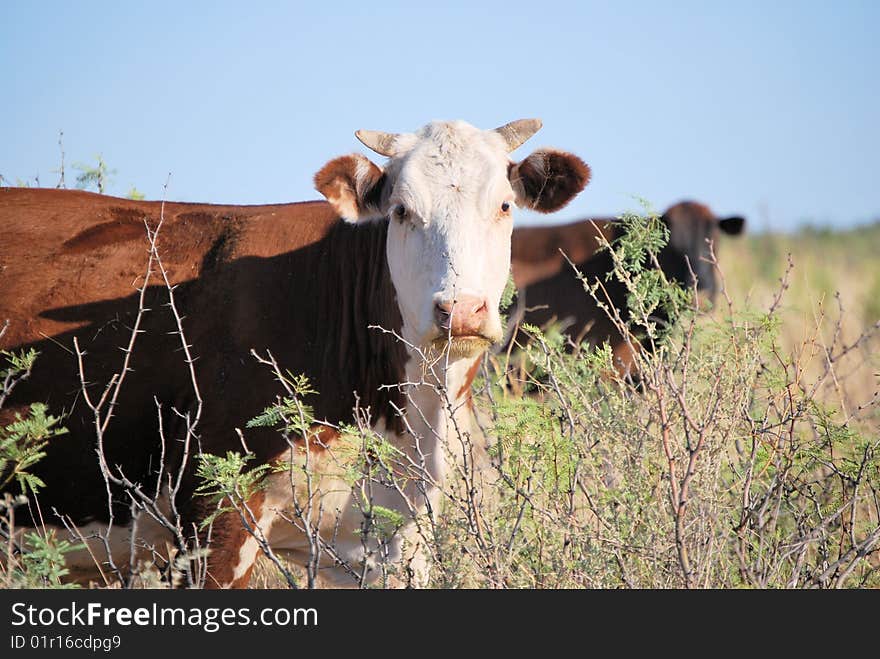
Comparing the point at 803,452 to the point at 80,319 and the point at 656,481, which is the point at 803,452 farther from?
the point at 80,319

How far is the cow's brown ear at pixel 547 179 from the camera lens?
216 inches

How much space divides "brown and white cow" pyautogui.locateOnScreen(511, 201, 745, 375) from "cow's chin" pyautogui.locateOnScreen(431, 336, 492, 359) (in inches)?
177

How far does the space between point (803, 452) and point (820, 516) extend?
0.27 m

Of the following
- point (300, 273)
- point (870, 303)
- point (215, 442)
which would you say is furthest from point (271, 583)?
point (870, 303)

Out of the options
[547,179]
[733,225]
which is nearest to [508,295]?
[547,179]

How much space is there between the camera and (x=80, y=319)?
17.2 ft

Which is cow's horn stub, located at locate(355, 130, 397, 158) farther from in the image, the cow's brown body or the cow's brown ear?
the cow's brown ear

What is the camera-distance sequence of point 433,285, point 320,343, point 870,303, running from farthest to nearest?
point 870,303 → point 320,343 → point 433,285

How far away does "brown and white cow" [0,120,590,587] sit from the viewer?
4.91m

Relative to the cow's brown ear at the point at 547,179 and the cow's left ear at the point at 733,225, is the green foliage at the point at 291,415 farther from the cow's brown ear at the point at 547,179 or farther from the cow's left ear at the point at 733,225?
the cow's left ear at the point at 733,225

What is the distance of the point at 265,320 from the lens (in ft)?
17.0

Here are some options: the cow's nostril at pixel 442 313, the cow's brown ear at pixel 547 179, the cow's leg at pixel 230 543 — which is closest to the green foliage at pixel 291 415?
the cow's leg at pixel 230 543

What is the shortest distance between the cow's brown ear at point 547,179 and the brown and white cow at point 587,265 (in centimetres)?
375

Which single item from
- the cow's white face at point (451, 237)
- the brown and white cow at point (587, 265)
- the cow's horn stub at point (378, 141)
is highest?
the brown and white cow at point (587, 265)
